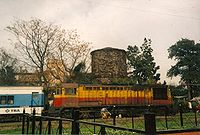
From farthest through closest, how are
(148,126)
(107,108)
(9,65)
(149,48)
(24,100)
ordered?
(149,48) → (9,65) → (107,108) → (24,100) → (148,126)

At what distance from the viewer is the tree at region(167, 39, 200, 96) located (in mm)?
45750

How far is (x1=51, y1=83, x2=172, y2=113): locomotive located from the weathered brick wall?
1454cm

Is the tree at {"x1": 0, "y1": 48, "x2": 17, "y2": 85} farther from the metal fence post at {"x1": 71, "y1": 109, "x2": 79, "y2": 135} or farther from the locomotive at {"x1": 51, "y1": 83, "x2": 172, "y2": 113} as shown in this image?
the metal fence post at {"x1": 71, "y1": 109, "x2": 79, "y2": 135}

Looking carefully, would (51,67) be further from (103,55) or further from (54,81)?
(103,55)

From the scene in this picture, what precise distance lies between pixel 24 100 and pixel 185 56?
34346 millimetres

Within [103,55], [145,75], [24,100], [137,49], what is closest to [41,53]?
[24,100]

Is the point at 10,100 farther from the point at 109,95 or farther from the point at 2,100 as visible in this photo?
the point at 109,95

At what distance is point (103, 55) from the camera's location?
46.9 metres

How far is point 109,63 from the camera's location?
4422 cm

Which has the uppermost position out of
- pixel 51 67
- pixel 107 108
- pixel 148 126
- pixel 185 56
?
pixel 185 56

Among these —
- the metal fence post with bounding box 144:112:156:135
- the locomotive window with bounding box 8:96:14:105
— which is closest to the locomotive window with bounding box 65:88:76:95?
the locomotive window with bounding box 8:96:14:105

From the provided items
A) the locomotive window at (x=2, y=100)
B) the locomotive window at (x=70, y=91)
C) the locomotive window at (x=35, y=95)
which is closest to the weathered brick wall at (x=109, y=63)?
the locomotive window at (x=70, y=91)

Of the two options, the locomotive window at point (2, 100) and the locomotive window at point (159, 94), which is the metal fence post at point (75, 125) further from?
the locomotive window at point (159, 94)

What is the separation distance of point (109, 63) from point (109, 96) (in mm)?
20343
